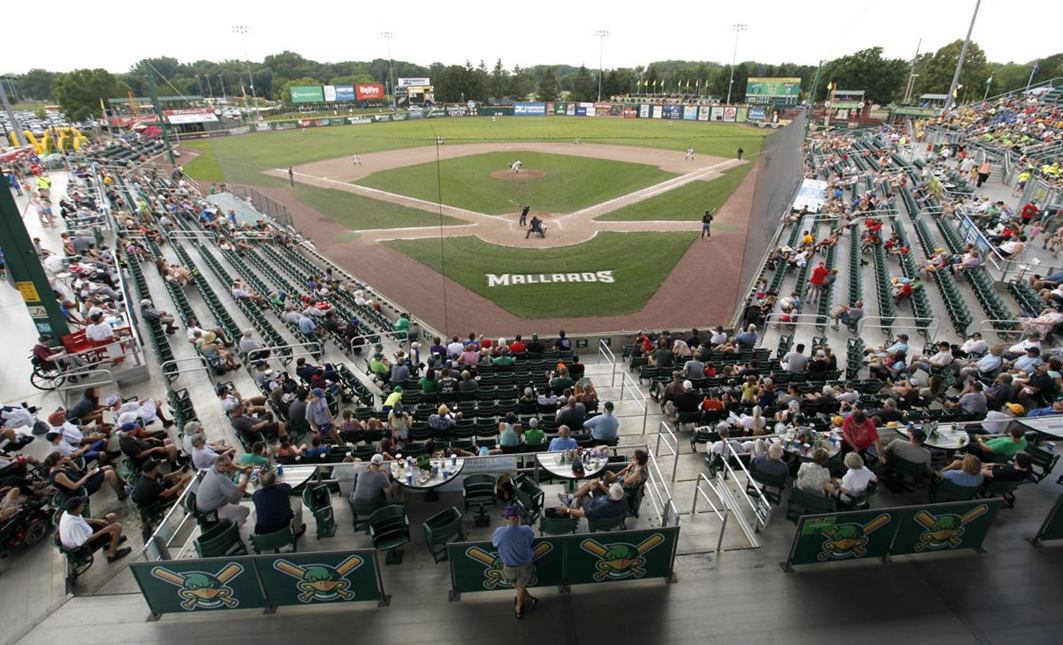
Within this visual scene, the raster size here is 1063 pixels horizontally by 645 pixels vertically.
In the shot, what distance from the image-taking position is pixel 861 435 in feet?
25.2

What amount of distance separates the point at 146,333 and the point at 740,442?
1515 cm

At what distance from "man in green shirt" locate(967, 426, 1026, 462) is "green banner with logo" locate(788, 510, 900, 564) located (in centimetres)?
268

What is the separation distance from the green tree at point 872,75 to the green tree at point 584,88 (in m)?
38.8

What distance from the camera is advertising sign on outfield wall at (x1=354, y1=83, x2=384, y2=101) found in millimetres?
84537

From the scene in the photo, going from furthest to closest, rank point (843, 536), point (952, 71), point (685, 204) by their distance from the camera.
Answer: point (952, 71)
point (685, 204)
point (843, 536)

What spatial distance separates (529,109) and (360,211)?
59.2m

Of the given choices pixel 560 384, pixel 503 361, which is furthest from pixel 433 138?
pixel 560 384

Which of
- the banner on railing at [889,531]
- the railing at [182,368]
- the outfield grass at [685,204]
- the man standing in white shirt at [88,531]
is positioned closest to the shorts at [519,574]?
the banner on railing at [889,531]

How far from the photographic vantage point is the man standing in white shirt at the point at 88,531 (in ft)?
20.4

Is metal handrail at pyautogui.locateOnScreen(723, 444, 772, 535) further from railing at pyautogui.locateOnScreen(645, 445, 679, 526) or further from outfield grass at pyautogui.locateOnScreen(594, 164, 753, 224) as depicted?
outfield grass at pyautogui.locateOnScreen(594, 164, 753, 224)

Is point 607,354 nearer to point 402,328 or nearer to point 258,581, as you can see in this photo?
point 402,328

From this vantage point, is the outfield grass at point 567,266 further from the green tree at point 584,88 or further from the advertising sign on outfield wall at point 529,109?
the green tree at point 584,88

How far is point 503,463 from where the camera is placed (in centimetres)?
757

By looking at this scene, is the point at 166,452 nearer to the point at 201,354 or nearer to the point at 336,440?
the point at 336,440
